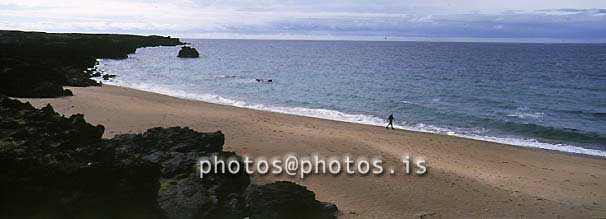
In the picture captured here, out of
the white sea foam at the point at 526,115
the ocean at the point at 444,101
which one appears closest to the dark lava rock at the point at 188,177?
the ocean at the point at 444,101

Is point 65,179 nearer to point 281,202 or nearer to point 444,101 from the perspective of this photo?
point 281,202

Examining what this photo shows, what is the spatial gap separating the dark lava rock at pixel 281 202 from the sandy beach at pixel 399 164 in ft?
5.95

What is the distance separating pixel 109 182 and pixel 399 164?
29.5 feet

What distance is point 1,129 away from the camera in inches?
294

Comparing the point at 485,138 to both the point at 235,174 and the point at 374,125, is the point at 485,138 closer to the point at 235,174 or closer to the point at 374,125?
the point at 374,125

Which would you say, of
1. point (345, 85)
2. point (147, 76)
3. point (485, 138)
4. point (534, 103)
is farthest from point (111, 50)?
point (485, 138)

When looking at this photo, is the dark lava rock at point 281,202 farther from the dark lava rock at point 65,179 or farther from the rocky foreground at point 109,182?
the dark lava rock at point 65,179

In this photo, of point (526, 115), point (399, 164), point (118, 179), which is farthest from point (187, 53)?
point (118, 179)

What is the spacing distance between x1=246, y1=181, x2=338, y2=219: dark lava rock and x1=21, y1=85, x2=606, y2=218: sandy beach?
1814 millimetres

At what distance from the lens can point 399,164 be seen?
14.0m

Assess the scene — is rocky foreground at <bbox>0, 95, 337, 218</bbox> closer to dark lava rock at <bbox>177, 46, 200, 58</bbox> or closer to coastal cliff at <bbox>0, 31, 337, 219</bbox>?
coastal cliff at <bbox>0, 31, 337, 219</bbox>

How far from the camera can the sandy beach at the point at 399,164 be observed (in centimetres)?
1070

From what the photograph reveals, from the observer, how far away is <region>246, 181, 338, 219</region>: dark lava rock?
25.6ft

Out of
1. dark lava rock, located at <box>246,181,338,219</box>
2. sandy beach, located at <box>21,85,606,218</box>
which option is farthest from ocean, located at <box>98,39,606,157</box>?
dark lava rock, located at <box>246,181,338,219</box>
